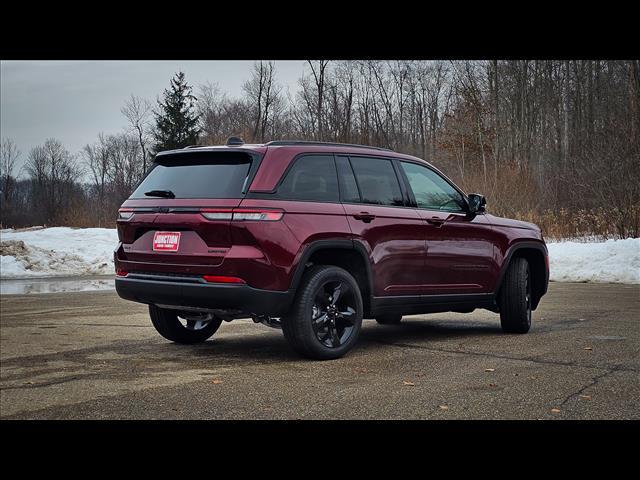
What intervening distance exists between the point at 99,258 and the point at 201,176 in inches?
612

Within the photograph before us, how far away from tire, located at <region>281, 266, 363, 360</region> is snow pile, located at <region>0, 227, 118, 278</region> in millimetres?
14312

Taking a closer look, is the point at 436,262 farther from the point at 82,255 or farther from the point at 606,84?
the point at 606,84

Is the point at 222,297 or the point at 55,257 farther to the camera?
the point at 55,257

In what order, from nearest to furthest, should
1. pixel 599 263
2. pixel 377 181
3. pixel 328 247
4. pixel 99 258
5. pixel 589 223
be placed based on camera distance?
1. pixel 328 247
2. pixel 377 181
3. pixel 599 263
4. pixel 99 258
5. pixel 589 223

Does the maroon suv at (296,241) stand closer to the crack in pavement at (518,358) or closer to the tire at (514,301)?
the crack in pavement at (518,358)

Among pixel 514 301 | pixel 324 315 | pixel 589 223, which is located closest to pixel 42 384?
pixel 324 315

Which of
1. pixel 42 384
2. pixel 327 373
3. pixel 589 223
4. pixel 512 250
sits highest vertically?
pixel 512 250

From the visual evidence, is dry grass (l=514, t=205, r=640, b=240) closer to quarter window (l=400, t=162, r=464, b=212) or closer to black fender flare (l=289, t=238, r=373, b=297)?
quarter window (l=400, t=162, r=464, b=212)

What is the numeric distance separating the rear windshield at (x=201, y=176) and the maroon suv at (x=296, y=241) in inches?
0.5

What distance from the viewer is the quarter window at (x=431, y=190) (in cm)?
789

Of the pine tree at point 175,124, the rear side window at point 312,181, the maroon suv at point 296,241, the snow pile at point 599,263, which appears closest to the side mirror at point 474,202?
the maroon suv at point 296,241

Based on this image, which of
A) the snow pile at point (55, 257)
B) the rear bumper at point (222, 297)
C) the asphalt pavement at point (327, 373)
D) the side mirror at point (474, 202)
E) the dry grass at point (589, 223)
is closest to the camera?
the asphalt pavement at point (327, 373)

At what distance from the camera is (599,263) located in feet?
58.5

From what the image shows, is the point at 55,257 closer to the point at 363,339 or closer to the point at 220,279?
the point at 363,339
